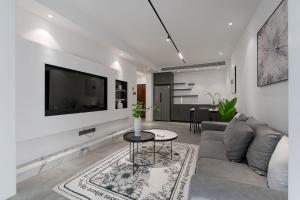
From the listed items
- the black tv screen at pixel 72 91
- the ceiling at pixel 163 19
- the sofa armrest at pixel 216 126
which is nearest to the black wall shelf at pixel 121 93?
the black tv screen at pixel 72 91

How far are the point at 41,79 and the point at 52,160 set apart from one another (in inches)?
51.5

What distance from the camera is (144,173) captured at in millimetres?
2199

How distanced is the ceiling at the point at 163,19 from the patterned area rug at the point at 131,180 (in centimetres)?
256

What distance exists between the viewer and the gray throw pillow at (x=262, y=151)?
4.42 feet
